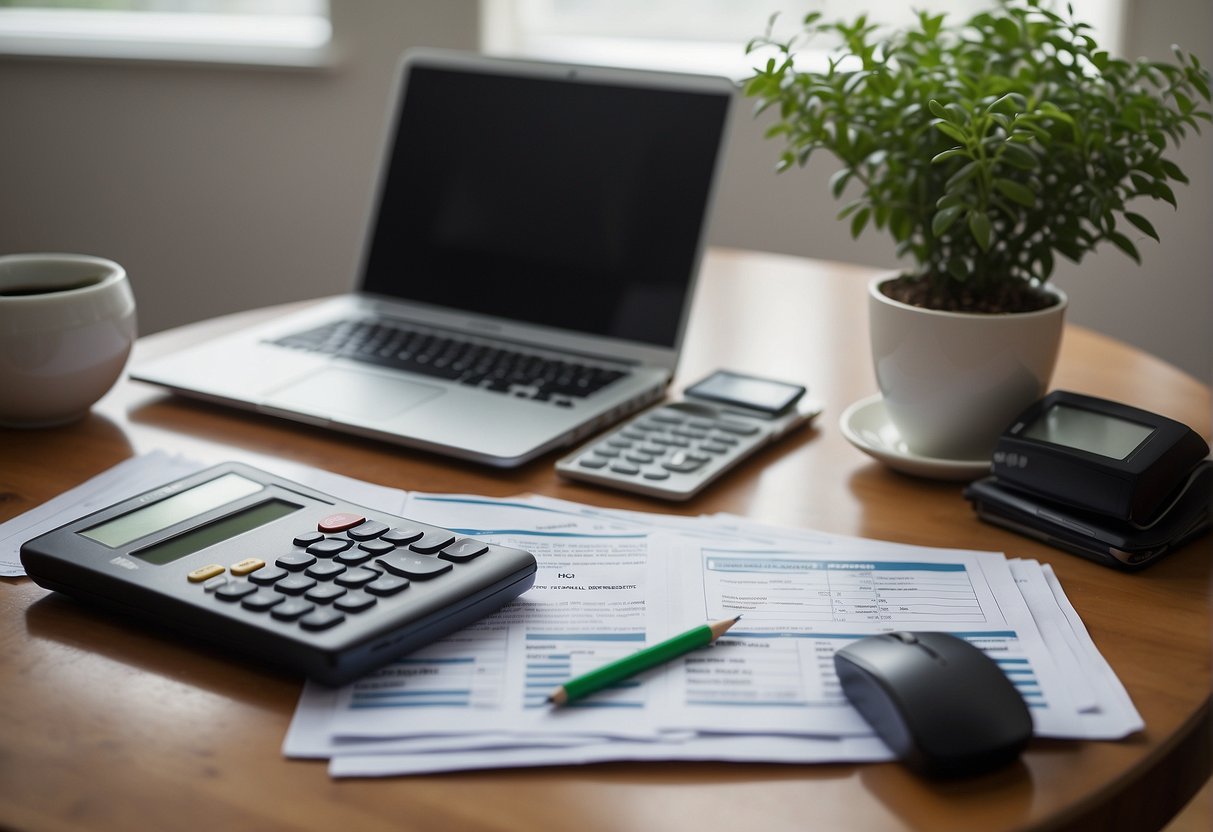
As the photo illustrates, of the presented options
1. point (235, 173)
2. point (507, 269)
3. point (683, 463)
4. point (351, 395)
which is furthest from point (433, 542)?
point (235, 173)

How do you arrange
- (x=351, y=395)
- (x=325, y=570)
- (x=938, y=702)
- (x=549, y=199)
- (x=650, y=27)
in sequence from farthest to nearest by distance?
1. (x=650, y=27)
2. (x=549, y=199)
3. (x=351, y=395)
4. (x=325, y=570)
5. (x=938, y=702)

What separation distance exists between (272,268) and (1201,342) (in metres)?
1.87

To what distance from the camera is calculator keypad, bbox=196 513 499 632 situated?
1.91 ft

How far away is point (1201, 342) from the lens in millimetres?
1972

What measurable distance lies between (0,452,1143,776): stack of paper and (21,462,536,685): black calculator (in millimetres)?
23

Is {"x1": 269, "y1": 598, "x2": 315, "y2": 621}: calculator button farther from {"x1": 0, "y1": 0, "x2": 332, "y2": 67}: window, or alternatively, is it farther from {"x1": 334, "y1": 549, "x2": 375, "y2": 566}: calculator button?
{"x1": 0, "y1": 0, "x2": 332, "y2": 67}: window

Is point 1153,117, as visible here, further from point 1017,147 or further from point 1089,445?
point 1089,445

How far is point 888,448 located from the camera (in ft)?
2.85

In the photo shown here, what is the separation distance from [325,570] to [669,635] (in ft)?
0.61

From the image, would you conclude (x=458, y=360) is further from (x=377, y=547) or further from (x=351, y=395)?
(x=377, y=547)

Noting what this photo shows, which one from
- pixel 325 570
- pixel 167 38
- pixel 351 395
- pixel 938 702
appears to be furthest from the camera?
pixel 167 38

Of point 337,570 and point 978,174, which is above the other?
point 978,174

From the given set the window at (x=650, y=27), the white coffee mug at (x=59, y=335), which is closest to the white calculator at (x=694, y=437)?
the white coffee mug at (x=59, y=335)

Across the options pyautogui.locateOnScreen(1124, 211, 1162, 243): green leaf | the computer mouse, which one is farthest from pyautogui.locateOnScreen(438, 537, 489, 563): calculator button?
pyautogui.locateOnScreen(1124, 211, 1162, 243): green leaf
